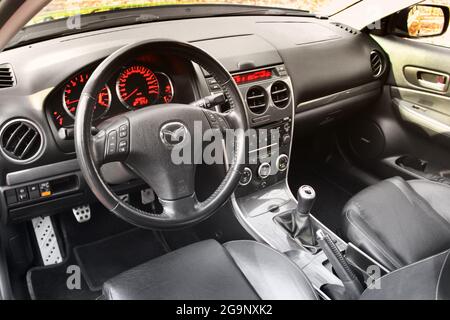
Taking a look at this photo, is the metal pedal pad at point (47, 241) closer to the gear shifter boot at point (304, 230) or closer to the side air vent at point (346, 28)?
the gear shifter boot at point (304, 230)

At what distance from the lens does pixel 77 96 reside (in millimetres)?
1626

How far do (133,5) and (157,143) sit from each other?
0.84 metres

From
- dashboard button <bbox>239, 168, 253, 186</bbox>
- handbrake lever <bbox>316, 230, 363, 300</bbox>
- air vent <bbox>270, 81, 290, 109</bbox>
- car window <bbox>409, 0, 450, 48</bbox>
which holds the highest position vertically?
car window <bbox>409, 0, 450, 48</bbox>

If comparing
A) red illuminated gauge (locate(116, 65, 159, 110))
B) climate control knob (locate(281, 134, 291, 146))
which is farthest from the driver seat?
climate control knob (locate(281, 134, 291, 146))

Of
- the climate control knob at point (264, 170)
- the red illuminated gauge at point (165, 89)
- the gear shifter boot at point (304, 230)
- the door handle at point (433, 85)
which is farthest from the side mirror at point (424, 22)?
the red illuminated gauge at point (165, 89)

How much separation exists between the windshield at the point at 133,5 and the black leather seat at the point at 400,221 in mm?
1164

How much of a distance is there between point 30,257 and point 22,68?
91 cm

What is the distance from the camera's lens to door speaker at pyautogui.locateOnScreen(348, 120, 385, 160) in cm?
258

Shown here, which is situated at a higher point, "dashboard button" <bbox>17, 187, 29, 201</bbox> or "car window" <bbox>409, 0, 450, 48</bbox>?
"car window" <bbox>409, 0, 450, 48</bbox>

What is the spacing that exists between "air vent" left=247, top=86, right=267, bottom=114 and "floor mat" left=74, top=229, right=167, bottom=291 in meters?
0.87

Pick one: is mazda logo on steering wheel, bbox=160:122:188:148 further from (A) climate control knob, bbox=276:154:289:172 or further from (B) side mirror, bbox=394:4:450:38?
(B) side mirror, bbox=394:4:450:38

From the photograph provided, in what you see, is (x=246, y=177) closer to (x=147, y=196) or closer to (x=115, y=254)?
(x=147, y=196)

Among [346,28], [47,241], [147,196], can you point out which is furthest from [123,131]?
[346,28]
